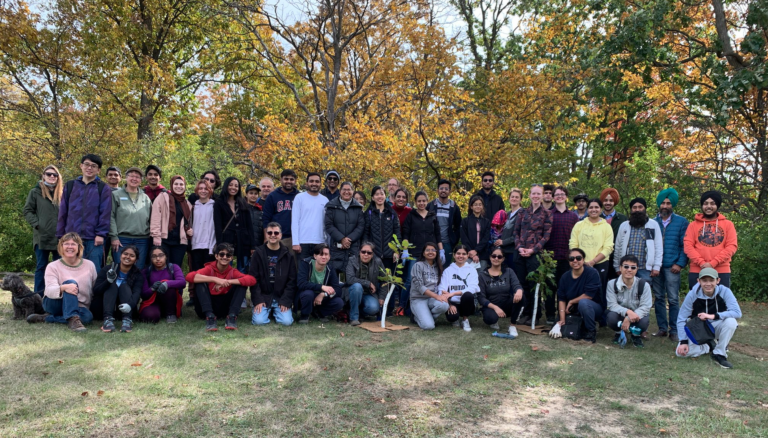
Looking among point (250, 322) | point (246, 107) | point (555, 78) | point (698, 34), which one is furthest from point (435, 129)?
point (246, 107)

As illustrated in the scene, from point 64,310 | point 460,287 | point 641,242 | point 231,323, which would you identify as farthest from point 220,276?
point 641,242

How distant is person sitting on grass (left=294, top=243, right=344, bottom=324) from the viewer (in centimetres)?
638

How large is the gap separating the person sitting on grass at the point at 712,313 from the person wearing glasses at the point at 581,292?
0.93 meters

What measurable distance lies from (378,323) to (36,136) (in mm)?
13637

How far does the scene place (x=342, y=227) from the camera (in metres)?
6.90

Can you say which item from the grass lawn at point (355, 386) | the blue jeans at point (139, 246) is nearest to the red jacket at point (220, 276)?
the grass lawn at point (355, 386)

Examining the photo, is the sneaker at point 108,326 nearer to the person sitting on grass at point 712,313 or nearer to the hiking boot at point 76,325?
the hiking boot at point 76,325

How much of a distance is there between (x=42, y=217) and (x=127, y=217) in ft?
3.78

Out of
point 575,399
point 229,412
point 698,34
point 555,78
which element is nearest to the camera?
point 229,412

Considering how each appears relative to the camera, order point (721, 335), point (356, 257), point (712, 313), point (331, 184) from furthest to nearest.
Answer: point (331, 184) → point (356, 257) → point (712, 313) → point (721, 335)

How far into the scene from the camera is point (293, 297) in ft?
21.3

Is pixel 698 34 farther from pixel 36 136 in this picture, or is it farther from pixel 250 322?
pixel 36 136

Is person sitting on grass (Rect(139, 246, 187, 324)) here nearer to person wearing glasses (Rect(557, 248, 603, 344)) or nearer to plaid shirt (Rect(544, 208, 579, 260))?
person wearing glasses (Rect(557, 248, 603, 344))

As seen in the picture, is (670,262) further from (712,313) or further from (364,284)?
(364,284)
